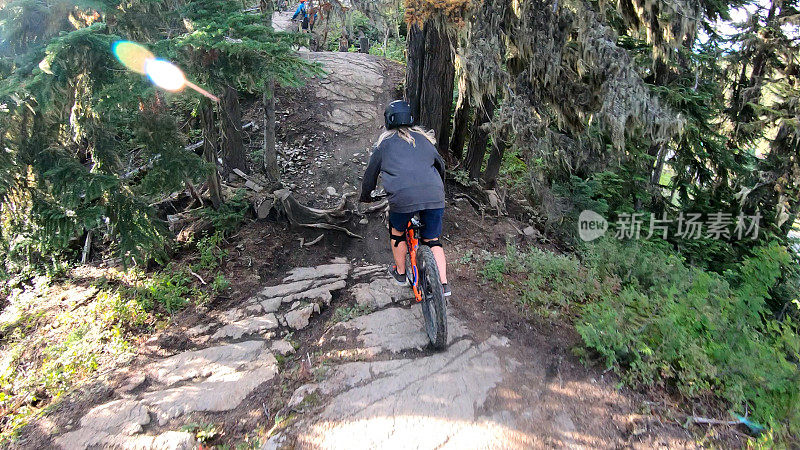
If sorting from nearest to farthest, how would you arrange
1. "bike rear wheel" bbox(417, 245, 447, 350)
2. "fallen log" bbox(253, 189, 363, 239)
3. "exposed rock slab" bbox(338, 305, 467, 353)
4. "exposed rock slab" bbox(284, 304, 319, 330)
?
"bike rear wheel" bbox(417, 245, 447, 350)
"exposed rock slab" bbox(338, 305, 467, 353)
"exposed rock slab" bbox(284, 304, 319, 330)
"fallen log" bbox(253, 189, 363, 239)

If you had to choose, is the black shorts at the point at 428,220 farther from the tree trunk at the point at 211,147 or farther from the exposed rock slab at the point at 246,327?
the tree trunk at the point at 211,147

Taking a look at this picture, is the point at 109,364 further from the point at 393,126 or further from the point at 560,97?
the point at 560,97

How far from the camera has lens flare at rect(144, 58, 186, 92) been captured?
415 centimetres

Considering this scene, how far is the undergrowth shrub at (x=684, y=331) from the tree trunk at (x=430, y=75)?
350 cm

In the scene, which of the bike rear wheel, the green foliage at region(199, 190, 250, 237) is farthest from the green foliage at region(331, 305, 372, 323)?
the green foliage at region(199, 190, 250, 237)

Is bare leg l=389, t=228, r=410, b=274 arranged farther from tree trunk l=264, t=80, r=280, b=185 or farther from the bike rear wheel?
tree trunk l=264, t=80, r=280, b=185

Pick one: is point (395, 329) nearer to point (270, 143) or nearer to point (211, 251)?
point (211, 251)

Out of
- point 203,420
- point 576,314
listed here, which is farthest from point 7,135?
point 576,314

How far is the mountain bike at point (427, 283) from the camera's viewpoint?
3.83m

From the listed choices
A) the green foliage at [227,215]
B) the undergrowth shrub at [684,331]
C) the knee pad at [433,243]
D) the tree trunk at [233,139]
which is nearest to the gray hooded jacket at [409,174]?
the knee pad at [433,243]

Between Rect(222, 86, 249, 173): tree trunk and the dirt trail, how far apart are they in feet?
10.3

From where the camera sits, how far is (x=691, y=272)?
5.82 m

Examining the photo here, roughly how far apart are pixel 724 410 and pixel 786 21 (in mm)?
9959

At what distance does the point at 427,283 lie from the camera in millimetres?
4066
